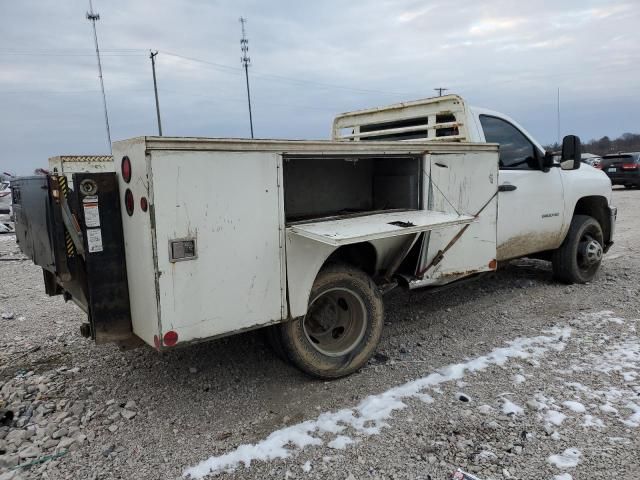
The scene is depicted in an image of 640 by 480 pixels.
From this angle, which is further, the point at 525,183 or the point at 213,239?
the point at 525,183

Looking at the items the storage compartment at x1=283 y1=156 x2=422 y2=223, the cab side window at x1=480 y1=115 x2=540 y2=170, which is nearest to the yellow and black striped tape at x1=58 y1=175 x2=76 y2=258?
the storage compartment at x1=283 y1=156 x2=422 y2=223

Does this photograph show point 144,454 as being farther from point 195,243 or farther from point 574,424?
point 574,424

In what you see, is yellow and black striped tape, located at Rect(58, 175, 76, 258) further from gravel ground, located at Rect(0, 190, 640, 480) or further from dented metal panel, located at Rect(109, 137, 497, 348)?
gravel ground, located at Rect(0, 190, 640, 480)

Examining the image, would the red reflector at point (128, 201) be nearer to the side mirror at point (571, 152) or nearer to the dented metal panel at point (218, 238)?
the dented metal panel at point (218, 238)

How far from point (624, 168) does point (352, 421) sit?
69.8ft

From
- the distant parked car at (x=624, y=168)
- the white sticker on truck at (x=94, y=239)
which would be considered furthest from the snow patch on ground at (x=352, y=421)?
the distant parked car at (x=624, y=168)

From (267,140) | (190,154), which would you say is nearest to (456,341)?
(267,140)

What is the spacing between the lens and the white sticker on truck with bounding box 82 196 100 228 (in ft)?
9.86

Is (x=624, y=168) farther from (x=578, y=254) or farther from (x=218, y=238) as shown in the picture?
(x=218, y=238)

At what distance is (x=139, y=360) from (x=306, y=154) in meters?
2.27

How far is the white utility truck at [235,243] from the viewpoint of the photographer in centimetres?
294

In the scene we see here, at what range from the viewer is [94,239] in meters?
3.08

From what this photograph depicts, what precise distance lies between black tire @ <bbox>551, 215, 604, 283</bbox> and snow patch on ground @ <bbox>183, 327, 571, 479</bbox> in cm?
230

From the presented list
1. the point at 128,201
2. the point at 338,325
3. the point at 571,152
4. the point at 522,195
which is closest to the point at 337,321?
the point at 338,325
